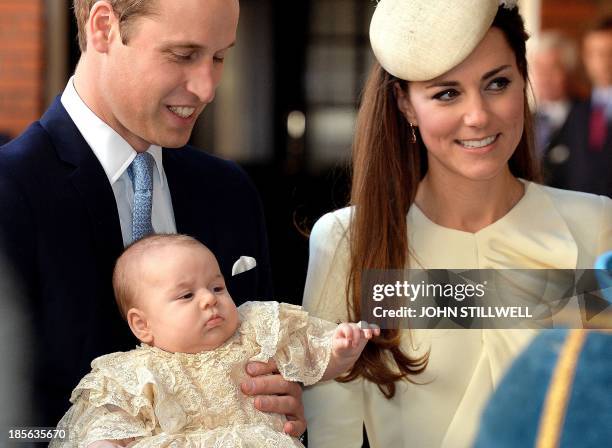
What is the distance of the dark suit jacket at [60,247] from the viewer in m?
1.30

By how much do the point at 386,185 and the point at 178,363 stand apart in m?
0.43

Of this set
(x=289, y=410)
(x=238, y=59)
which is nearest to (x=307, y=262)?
(x=289, y=410)

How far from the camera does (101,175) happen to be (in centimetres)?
137

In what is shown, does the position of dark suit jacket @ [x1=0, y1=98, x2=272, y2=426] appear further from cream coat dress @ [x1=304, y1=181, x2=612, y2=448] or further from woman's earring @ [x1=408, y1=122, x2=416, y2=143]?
woman's earring @ [x1=408, y1=122, x2=416, y2=143]

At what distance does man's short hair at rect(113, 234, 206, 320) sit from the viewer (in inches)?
52.1

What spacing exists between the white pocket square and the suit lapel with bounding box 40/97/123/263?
0.53 feet

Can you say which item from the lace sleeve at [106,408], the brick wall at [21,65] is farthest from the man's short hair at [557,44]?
the lace sleeve at [106,408]

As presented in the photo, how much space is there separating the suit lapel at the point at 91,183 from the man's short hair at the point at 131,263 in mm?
31

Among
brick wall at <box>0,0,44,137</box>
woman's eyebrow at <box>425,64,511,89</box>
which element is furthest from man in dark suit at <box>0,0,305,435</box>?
brick wall at <box>0,0,44,137</box>

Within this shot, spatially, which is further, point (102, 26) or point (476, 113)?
point (476, 113)

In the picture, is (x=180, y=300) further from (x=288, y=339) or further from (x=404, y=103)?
(x=404, y=103)

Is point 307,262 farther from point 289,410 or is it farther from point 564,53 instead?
point 564,53

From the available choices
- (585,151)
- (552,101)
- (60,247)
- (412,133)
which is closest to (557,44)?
(552,101)

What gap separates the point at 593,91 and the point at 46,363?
1105 mm
